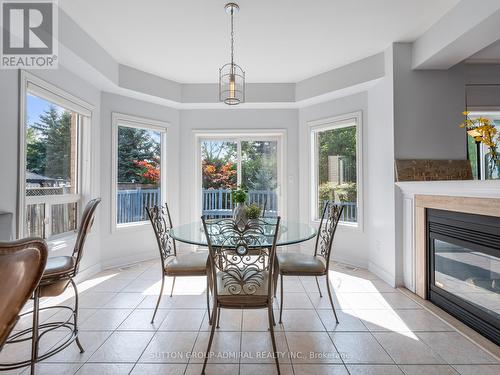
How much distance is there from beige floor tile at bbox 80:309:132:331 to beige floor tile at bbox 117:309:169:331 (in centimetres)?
6

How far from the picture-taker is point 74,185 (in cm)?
337

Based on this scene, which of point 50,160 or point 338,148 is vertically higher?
point 338,148

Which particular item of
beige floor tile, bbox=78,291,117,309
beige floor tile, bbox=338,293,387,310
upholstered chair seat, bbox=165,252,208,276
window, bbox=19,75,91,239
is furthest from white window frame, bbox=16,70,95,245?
beige floor tile, bbox=338,293,387,310

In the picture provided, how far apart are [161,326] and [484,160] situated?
3.90 meters

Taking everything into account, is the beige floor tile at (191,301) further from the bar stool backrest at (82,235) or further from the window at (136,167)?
the window at (136,167)

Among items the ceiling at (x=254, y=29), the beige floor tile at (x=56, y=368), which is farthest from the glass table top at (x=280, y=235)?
the ceiling at (x=254, y=29)

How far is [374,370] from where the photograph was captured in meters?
1.73

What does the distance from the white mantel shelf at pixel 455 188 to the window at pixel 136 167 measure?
340 centimetres

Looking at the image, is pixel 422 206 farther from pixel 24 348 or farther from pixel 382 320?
pixel 24 348

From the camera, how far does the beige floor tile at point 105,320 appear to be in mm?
2236

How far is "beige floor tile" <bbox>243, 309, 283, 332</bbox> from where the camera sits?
87.4 inches

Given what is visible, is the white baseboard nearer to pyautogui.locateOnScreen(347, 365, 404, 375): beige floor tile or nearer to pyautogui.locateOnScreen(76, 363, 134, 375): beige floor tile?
pyautogui.locateOnScreen(347, 365, 404, 375): beige floor tile

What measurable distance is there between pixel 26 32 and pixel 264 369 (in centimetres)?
329

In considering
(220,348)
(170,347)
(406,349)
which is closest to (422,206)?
(406,349)
